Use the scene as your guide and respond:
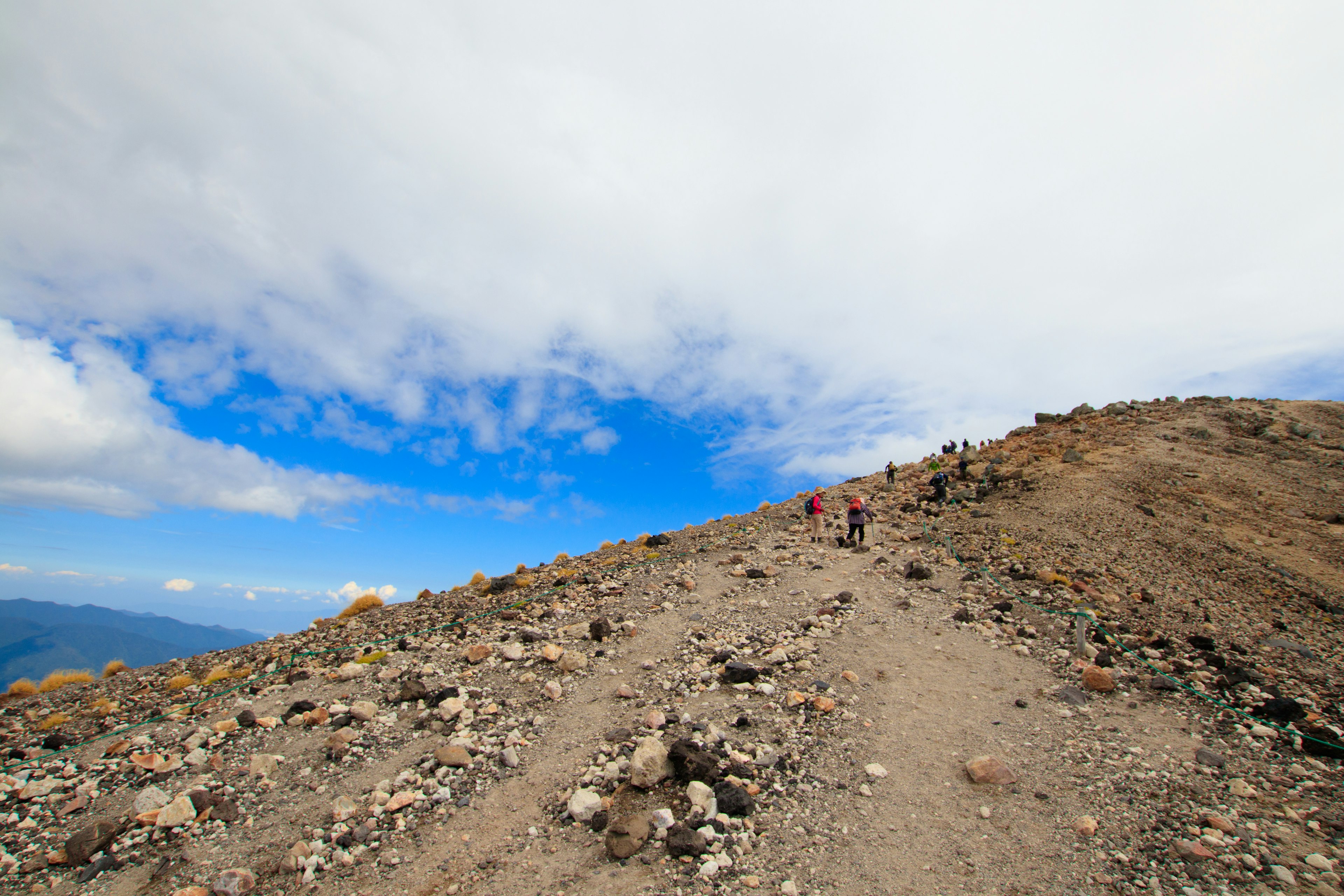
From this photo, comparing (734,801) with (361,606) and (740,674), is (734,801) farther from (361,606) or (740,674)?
(361,606)

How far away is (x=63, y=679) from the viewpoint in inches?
531

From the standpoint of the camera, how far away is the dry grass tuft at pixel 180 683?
39.4ft

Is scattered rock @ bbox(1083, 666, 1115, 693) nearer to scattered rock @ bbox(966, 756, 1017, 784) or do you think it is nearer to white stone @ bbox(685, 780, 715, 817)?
scattered rock @ bbox(966, 756, 1017, 784)

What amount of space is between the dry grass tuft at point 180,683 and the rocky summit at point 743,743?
1.21ft

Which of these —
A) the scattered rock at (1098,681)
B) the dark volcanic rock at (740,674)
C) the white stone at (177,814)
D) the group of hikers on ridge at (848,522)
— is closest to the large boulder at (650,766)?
the dark volcanic rock at (740,674)

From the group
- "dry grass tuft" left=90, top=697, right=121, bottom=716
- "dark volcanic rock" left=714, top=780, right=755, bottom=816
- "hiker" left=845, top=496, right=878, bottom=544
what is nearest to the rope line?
→ "hiker" left=845, top=496, right=878, bottom=544

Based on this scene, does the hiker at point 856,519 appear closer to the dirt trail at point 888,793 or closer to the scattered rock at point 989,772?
the dirt trail at point 888,793

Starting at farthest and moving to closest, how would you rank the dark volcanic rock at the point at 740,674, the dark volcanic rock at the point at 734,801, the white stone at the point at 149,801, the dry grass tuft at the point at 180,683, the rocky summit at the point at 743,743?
1. the dry grass tuft at the point at 180,683
2. the dark volcanic rock at the point at 740,674
3. the white stone at the point at 149,801
4. the dark volcanic rock at the point at 734,801
5. the rocky summit at the point at 743,743

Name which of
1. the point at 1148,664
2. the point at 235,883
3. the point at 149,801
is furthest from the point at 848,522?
the point at 149,801

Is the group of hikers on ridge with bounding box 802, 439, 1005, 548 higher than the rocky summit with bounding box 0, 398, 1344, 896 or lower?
higher

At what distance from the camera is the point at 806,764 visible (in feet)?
26.5

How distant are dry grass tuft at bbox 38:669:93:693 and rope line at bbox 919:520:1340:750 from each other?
2463cm

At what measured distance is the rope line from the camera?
8.63m

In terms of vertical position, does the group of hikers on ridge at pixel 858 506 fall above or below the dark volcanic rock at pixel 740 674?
above
